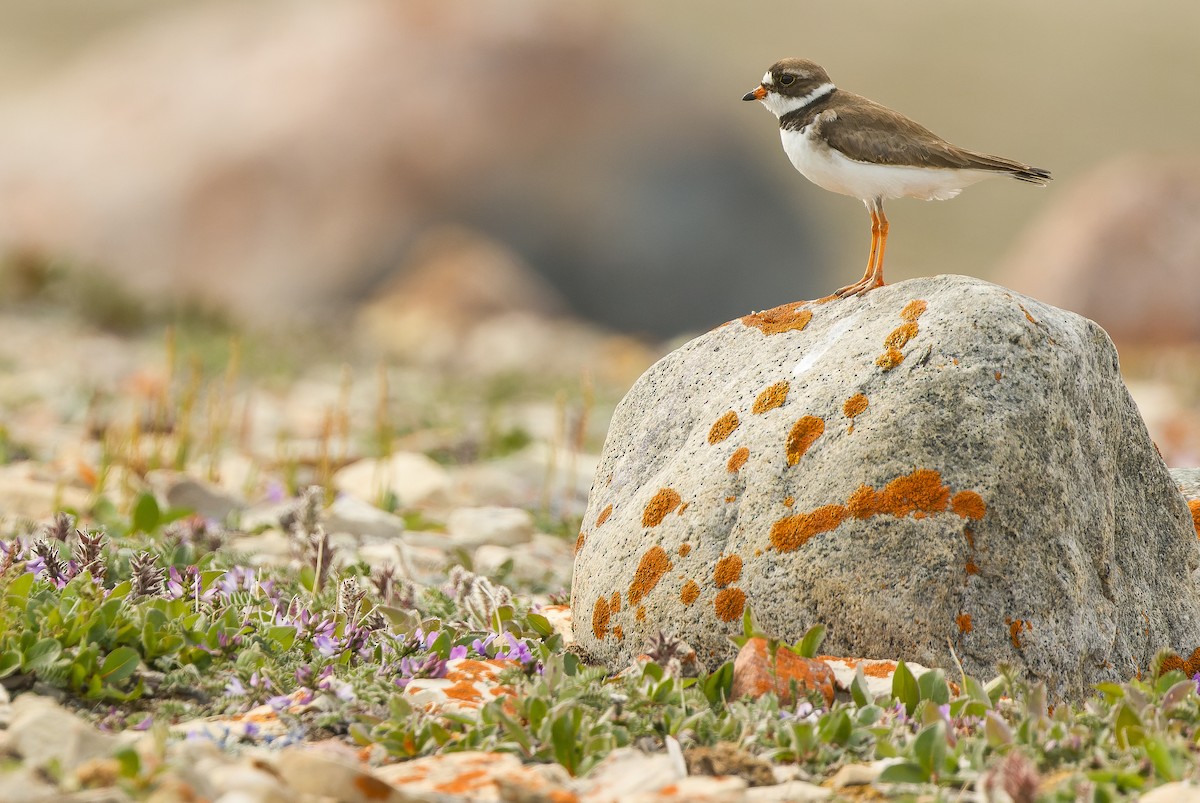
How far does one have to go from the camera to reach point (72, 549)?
495 centimetres

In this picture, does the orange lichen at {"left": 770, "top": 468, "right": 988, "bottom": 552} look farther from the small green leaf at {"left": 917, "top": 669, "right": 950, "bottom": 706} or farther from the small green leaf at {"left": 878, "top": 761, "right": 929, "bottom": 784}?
the small green leaf at {"left": 878, "top": 761, "right": 929, "bottom": 784}

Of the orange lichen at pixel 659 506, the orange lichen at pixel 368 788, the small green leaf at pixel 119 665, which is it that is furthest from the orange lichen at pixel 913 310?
the small green leaf at pixel 119 665

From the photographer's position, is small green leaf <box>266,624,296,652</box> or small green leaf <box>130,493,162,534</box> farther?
small green leaf <box>130,493,162,534</box>

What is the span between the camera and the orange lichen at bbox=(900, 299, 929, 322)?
14.8 feet

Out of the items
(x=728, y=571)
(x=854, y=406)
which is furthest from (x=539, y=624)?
(x=854, y=406)

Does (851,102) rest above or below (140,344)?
above

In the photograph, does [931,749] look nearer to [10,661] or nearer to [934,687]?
[934,687]

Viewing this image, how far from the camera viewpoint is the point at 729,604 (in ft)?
14.1

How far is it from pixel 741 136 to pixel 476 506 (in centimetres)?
1572

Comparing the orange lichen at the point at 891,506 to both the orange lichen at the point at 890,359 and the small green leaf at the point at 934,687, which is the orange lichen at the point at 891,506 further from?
the small green leaf at the point at 934,687

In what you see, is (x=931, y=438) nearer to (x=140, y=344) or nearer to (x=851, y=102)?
(x=851, y=102)

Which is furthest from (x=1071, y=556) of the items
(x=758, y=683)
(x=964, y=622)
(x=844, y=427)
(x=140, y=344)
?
(x=140, y=344)

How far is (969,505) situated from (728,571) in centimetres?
85

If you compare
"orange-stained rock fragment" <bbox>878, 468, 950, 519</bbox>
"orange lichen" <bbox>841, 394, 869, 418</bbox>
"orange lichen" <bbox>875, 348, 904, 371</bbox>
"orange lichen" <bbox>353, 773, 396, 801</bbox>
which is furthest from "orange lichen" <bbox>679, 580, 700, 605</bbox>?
"orange lichen" <bbox>353, 773, 396, 801</bbox>
